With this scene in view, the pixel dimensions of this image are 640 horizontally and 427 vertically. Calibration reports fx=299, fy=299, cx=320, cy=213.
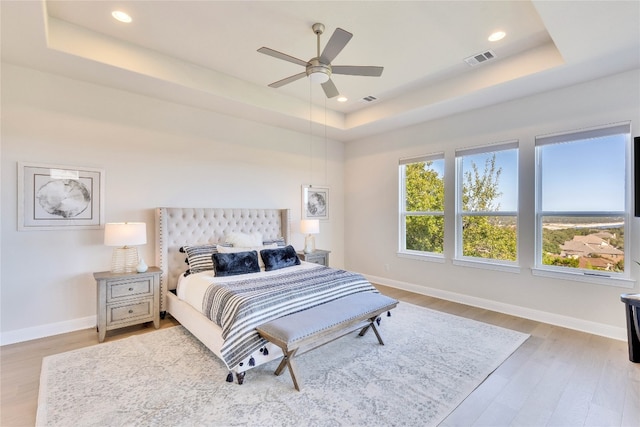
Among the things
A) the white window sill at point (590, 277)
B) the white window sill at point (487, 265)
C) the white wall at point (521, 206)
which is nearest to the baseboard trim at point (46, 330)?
the white wall at point (521, 206)

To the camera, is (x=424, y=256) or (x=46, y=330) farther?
(x=424, y=256)

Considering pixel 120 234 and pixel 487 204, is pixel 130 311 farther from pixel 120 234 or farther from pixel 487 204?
pixel 487 204

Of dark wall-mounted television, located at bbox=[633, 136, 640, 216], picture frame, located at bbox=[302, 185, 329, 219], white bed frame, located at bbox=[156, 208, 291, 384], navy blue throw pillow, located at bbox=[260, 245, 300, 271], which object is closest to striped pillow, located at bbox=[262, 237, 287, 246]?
white bed frame, located at bbox=[156, 208, 291, 384]

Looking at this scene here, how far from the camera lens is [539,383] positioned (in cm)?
244

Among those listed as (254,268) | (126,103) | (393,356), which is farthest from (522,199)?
(126,103)

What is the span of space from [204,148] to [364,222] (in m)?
3.26

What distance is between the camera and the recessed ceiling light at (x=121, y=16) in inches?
107

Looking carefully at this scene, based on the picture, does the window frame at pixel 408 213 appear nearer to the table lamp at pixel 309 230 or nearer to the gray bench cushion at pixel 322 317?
the table lamp at pixel 309 230

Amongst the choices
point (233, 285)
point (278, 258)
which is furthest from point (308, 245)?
point (233, 285)

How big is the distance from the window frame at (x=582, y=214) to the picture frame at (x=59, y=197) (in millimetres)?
5473

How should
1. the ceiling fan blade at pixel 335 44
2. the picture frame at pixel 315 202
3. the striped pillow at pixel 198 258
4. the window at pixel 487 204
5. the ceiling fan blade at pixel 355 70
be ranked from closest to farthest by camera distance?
the ceiling fan blade at pixel 335 44
the ceiling fan blade at pixel 355 70
the striped pillow at pixel 198 258
the window at pixel 487 204
the picture frame at pixel 315 202

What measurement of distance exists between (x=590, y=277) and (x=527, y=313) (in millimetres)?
841

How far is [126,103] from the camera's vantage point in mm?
3777

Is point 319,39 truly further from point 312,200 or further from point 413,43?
point 312,200
